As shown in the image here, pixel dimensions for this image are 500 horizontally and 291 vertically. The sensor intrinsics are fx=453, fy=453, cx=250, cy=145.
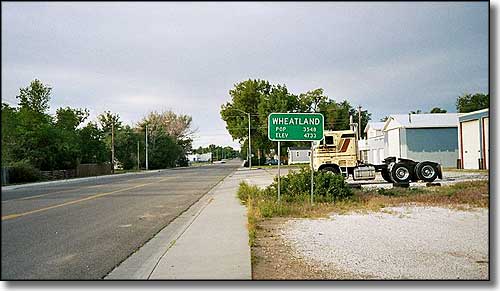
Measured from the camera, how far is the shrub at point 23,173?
9.38 ft

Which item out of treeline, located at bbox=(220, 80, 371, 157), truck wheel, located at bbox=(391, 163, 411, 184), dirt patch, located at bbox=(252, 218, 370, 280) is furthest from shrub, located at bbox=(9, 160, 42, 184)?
truck wheel, located at bbox=(391, 163, 411, 184)

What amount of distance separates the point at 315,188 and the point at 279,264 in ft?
20.1

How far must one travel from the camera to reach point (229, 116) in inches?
172

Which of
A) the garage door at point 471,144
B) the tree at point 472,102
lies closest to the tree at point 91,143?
the tree at point 472,102

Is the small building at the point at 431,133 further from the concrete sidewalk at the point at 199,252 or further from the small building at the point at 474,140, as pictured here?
the concrete sidewalk at the point at 199,252

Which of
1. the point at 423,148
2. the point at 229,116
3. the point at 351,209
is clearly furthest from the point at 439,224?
the point at 351,209

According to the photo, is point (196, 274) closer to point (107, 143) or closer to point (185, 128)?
point (185, 128)

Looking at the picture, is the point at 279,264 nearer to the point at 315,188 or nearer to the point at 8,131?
the point at 8,131

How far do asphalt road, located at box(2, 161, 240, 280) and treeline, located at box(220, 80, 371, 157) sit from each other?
81 cm

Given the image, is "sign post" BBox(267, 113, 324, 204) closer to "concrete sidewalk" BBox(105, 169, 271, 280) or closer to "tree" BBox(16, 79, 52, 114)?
"concrete sidewalk" BBox(105, 169, 271, 280)

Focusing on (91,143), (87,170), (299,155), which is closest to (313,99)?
(91,143)

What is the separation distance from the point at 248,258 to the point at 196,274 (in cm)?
120

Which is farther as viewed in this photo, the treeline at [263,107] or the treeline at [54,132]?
the treeline at [263,107]

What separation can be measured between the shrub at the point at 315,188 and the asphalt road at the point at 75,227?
225 cm
